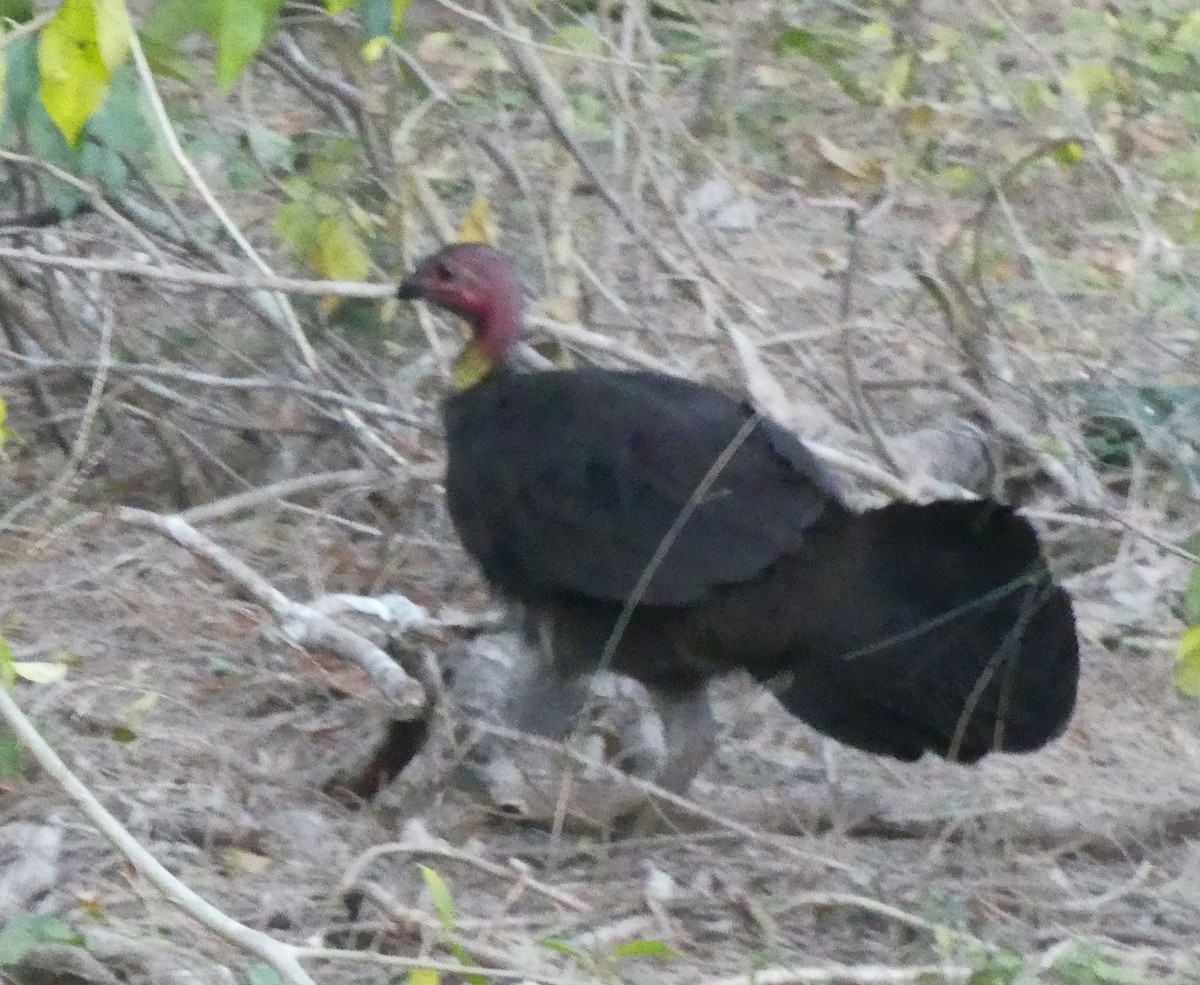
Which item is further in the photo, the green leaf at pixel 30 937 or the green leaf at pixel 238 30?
the green leaf at pixel 30 937

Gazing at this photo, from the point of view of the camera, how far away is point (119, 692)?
361 centimetres

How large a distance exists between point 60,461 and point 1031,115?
10.1 feet

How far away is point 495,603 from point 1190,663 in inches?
66.8

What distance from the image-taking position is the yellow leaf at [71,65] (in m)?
1.72

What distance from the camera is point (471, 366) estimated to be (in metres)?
3.98

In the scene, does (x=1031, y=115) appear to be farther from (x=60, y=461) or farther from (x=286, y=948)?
(x=286, y=948)

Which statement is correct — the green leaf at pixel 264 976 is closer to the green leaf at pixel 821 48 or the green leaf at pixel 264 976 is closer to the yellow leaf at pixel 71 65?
the yellow leaf at pixel 71 65

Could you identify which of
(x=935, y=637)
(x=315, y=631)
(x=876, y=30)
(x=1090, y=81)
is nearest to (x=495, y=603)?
(x=315, y=631)

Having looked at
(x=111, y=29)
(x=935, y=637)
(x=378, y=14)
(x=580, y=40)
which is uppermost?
(x=111, y=29)

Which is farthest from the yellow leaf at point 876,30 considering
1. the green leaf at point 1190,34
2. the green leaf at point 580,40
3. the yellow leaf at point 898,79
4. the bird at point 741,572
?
the bird at point 741,572

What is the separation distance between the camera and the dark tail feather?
3.08m

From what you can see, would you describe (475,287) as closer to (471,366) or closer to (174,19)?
(471,366)

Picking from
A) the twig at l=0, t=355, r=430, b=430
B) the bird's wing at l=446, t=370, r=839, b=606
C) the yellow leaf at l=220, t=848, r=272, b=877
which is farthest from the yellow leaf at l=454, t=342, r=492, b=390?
the yellow leaf at l=220, t=848, r=272, b=877

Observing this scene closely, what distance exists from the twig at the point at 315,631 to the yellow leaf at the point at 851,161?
367cm
